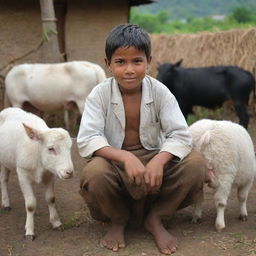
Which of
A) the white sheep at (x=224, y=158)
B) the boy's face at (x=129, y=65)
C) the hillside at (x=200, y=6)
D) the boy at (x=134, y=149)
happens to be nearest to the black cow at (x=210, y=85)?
the white sheep at (x=224, y=158)

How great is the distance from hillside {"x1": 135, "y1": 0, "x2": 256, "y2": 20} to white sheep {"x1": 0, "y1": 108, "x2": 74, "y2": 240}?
83.9 metres

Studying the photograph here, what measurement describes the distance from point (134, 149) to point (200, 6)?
99.2 metres

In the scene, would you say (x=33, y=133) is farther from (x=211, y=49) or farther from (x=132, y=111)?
(x=211, y=49)

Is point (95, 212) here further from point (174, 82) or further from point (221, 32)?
point (221, 32)

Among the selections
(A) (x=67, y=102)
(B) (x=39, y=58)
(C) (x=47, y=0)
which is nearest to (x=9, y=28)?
(B) (x=39, y=58)

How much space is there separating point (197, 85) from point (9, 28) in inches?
147

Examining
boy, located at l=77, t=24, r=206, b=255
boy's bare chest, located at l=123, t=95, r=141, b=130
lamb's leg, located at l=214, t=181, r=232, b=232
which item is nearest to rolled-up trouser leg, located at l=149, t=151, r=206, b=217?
boy, located at l=77, t=24, r=206, b=255

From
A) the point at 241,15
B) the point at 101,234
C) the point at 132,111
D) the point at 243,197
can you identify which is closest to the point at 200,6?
the point at 241,15

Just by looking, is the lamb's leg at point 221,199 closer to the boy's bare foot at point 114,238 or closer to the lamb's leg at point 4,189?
the boy's bare foot at point 114,238

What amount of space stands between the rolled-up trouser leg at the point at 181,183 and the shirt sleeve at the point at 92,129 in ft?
1.82

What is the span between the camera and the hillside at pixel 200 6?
89.3 meters

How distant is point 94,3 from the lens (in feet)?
30.8

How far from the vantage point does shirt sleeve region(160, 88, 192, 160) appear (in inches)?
138

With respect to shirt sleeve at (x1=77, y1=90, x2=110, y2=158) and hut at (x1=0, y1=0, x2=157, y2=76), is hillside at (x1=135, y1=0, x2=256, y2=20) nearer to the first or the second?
hut at (x1=0, y1=0, x2=157, y2=76)
